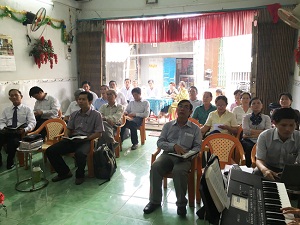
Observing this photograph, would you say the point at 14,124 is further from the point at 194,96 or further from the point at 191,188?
the point at 194,96

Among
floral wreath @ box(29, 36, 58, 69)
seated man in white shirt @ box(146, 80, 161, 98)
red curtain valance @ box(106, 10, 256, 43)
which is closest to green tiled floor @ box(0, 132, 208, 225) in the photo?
floral wreath @ box(29, 36, 58, 69)

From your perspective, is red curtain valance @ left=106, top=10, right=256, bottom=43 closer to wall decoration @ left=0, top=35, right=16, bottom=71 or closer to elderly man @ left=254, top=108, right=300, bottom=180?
wall decoration @ left=0, top=35, right=16, bottom=71

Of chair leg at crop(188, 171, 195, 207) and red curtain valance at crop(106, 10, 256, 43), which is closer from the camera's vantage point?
chair leg at crop(188, 171, 195, 207)

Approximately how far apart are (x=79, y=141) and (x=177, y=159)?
1.39m

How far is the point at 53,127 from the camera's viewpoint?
156 inches

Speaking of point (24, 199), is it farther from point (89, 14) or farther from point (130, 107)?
point (89, 14)

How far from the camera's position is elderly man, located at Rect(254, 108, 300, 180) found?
211 cm

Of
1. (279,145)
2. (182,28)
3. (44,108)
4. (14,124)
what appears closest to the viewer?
(279,145)

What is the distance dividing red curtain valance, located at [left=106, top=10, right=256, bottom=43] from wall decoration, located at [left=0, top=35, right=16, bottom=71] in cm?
225

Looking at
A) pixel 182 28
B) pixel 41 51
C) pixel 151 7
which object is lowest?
pixel 41 51

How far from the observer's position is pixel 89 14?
6.06 m

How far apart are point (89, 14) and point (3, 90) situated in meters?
2.81

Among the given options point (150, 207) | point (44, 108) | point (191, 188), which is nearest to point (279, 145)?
point (191, 188)

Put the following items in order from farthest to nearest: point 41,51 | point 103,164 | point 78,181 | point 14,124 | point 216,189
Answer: point 41,51 < point 14,124 < point 103,164 < point 78,181 < point 216,189
